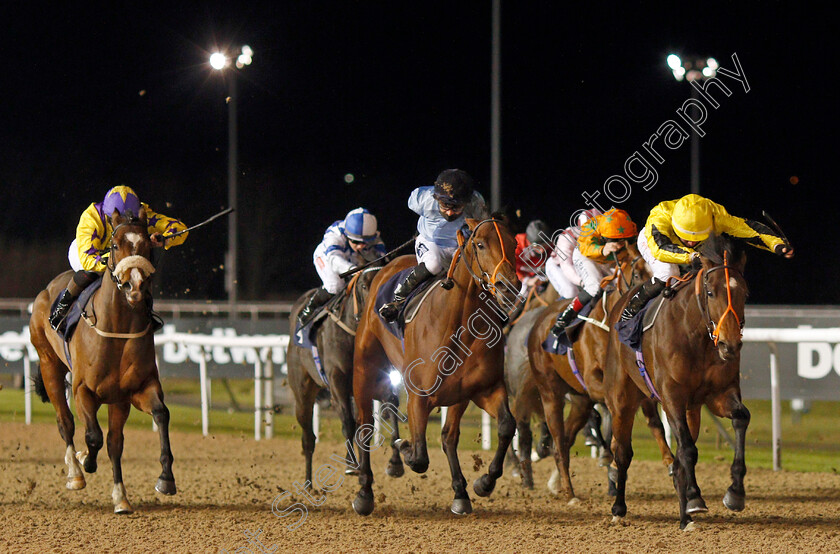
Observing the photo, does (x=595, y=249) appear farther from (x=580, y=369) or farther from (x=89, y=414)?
(x=89, y=414)

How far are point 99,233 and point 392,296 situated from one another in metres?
1.98

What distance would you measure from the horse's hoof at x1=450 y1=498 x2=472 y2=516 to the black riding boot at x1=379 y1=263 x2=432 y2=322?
120 centimetres

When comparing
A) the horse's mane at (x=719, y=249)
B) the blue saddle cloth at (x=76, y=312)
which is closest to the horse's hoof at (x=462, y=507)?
the horse's mane at (x=719, y=249)

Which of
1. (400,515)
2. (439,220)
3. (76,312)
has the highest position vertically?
(439,220)

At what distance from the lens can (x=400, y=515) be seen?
648cm

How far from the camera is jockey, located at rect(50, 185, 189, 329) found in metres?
6.58

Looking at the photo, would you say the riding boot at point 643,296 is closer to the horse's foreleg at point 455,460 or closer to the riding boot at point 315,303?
the horse's foreleg at point 455,460

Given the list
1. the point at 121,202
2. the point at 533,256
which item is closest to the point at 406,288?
the point at 121,202

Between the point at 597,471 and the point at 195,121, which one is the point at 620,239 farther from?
the point at 195,121

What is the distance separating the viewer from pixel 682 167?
22.4 m

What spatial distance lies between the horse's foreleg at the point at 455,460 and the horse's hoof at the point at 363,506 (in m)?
0.58

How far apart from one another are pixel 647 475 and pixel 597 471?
47cm

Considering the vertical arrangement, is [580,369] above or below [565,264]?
below

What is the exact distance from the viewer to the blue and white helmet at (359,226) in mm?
7621
